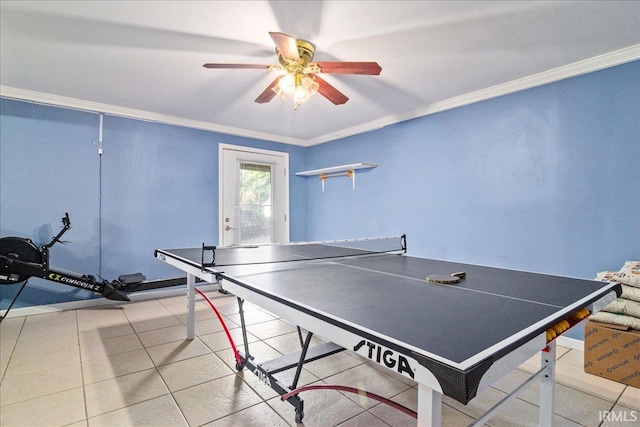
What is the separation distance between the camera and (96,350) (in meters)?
2.54

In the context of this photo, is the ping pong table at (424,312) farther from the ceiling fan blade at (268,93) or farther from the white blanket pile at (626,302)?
the ceiling fan blade at (268,93)

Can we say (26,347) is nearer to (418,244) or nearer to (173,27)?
(173,27)

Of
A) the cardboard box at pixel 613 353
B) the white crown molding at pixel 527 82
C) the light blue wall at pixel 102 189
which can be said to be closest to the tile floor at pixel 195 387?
the cardboard box at pixel 613 353

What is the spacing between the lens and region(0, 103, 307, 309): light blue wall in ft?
10.8

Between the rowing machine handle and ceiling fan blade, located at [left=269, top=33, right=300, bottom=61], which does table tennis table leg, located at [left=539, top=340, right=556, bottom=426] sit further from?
the rowing machine handle

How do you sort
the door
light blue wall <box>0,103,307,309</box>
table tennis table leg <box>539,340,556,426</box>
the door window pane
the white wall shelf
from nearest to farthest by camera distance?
table tennis table leg <box>539,340,556,426</box>, light blue wall <box>0,103,307,309</box>, the white wall shelf, the door, the door window pane

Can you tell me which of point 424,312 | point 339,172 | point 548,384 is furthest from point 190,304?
point 339,172

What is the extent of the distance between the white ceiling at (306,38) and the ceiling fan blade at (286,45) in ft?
0.88

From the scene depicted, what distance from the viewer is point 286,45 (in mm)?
1823

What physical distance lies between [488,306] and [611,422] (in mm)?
1387

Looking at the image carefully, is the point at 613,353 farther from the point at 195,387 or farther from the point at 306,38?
the point at 306,38

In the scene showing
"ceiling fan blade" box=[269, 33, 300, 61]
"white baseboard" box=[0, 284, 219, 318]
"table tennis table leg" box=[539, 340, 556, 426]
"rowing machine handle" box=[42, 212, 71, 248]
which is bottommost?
"white baseboard" box=[0, 284, 219, 318]

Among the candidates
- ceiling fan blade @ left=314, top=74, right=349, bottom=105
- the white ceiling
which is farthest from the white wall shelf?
ceiling fan blade @ left=314, top=74, right=349, bottom=105

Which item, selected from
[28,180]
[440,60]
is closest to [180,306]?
[28,180]
